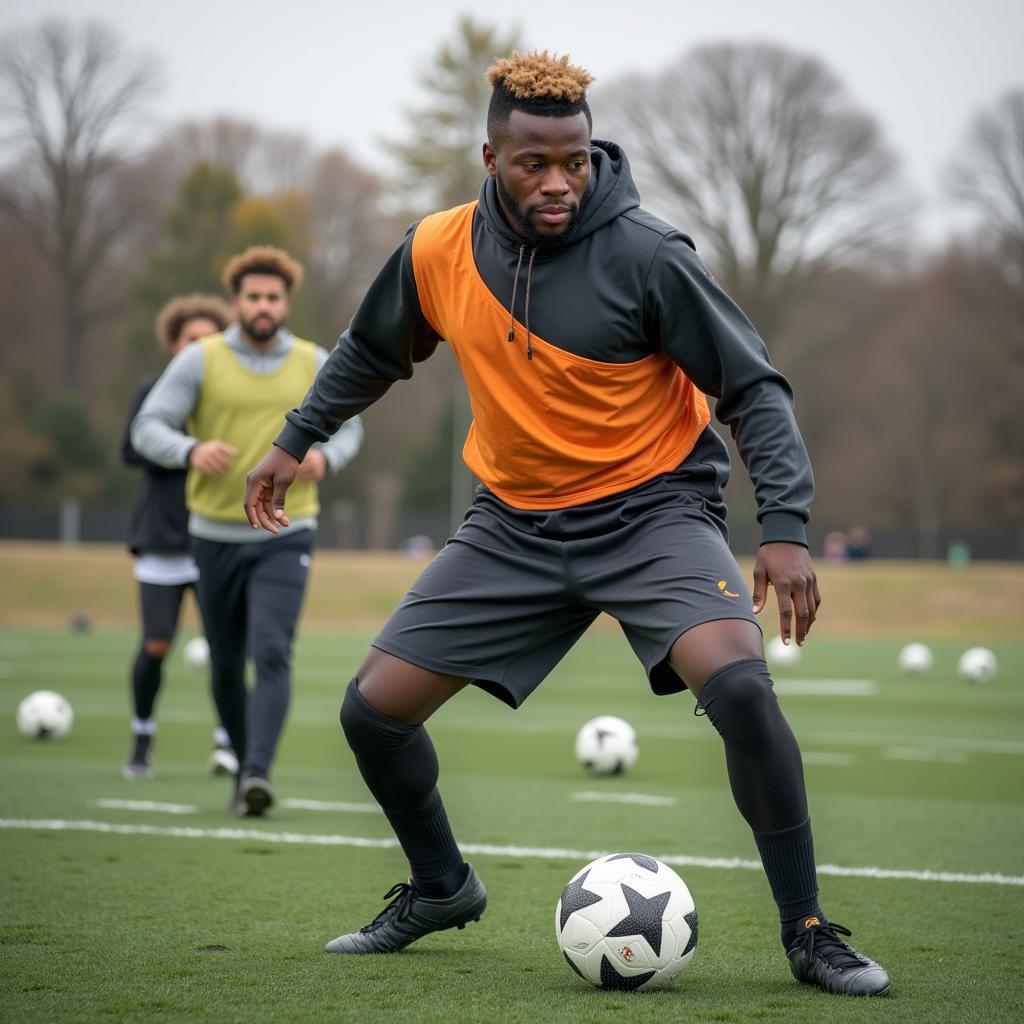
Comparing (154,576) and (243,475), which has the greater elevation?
(243,475)

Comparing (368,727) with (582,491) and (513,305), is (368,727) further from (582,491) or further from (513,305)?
(513,305)

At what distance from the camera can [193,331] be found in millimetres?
9133

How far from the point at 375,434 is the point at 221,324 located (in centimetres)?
4426

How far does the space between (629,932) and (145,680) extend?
17.0 feet

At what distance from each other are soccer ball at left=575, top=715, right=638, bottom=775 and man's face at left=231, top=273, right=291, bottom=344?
120 inches

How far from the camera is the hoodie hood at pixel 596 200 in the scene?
4.24m

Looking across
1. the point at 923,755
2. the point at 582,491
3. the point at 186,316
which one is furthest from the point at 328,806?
the point at 923,755

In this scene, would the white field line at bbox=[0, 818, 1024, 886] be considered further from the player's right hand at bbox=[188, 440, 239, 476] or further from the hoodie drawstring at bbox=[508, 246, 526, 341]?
the hoodie drawstring at bbox=[508, 246, 526, 341]

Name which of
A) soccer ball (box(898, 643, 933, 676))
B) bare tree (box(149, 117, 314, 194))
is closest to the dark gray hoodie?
soccer ball (box(898, 643, 933, 676))

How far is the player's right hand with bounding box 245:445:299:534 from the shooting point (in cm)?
473

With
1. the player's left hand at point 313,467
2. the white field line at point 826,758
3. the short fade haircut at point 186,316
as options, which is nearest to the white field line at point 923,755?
the white field line at point 826,758

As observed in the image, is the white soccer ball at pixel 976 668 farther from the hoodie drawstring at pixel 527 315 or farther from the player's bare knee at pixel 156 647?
the hoodie drawstring at pixel 527 315

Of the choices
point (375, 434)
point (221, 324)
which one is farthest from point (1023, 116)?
point (221, 324)

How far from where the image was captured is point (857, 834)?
275 inches
